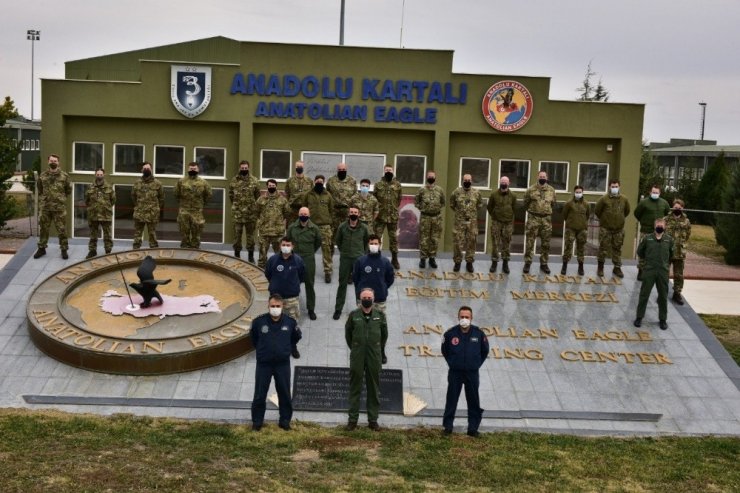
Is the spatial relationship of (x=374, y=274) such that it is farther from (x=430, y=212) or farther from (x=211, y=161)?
(x=211, y=161)

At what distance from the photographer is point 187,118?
2031 cm

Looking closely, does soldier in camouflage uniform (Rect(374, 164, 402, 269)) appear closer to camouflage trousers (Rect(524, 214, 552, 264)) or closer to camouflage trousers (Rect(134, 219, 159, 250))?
camouflage trousers (Rect(524, 214, 552, 264))

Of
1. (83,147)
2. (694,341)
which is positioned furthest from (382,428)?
(83,147)

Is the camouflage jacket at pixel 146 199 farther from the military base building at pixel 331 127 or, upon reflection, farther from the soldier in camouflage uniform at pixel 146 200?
the military base building at pixel 331 127

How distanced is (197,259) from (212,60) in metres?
10.4

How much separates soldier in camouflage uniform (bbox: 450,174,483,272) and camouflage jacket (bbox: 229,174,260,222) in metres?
3.88

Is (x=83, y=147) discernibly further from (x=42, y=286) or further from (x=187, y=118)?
(x=42, y=286)

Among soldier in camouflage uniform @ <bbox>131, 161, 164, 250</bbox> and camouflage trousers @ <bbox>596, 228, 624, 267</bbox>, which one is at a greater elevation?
soldier in camouflage uniform @ <bbox>131, 161, 164, 250</bbox>

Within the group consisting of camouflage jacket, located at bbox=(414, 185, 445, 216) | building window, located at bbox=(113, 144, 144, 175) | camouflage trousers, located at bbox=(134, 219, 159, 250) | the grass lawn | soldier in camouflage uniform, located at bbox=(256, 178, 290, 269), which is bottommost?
the grass lawn

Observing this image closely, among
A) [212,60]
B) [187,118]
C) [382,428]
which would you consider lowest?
[382,428]

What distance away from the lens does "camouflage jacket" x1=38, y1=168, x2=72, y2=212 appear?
15500mm

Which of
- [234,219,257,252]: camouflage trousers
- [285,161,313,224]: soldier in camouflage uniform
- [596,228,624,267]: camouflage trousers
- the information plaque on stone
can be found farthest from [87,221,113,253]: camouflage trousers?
[596,228,624,267]: camouflage trousers

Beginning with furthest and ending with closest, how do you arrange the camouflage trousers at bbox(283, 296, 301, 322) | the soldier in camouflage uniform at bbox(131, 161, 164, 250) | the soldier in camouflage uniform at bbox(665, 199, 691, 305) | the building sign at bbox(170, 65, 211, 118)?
the building sign at bbox(170, 65, 211, 118)
the soldier in camouflage uniform at bbox(131, 161, 164, 250)
the soldier in camouflage uniform at bbox(665, 199, 691, 305)
the camouflage trousers at bbox(283, 296, 301, 322)

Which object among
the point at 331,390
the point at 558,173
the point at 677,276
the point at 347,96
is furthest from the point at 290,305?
the point at 558,173
